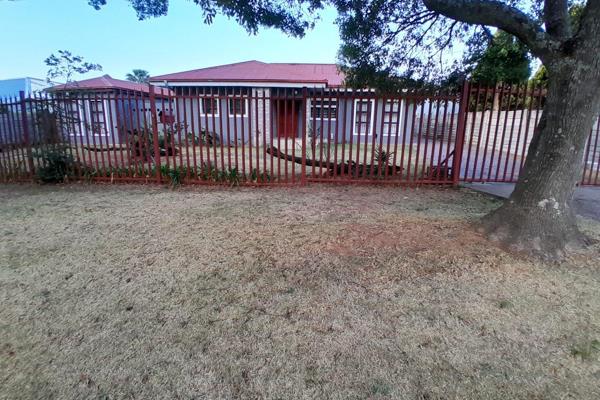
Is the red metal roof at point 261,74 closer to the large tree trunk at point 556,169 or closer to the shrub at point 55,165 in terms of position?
the shrub at point 55,165

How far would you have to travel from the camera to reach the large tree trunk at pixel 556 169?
11.2ft

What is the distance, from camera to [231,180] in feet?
24.5

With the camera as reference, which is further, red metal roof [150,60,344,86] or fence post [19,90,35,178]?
red metal roof [150,60,344,86]

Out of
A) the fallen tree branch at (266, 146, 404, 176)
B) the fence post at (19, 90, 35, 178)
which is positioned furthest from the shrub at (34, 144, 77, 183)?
the fallen tree branch at (266, 146, 404, 176)

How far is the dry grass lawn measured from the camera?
2023 mm

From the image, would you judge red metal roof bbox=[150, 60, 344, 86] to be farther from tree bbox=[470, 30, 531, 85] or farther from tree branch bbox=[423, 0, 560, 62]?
tree branch bbox=[423, 0, 560, 62]

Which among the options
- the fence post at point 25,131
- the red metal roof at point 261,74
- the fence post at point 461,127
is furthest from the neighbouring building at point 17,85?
the fence post at point 461,127

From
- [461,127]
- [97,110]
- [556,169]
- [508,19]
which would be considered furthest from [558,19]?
[97,110]

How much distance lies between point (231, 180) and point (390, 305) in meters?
5.39

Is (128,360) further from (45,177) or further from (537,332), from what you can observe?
(45,177)

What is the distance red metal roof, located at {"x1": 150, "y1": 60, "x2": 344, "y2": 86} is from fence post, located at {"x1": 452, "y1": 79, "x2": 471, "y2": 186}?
25.3 ft

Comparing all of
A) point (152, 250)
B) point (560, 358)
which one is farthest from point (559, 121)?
point (152, 250)

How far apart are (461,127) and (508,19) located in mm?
3480

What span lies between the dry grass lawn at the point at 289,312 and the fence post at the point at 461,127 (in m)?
2.68
